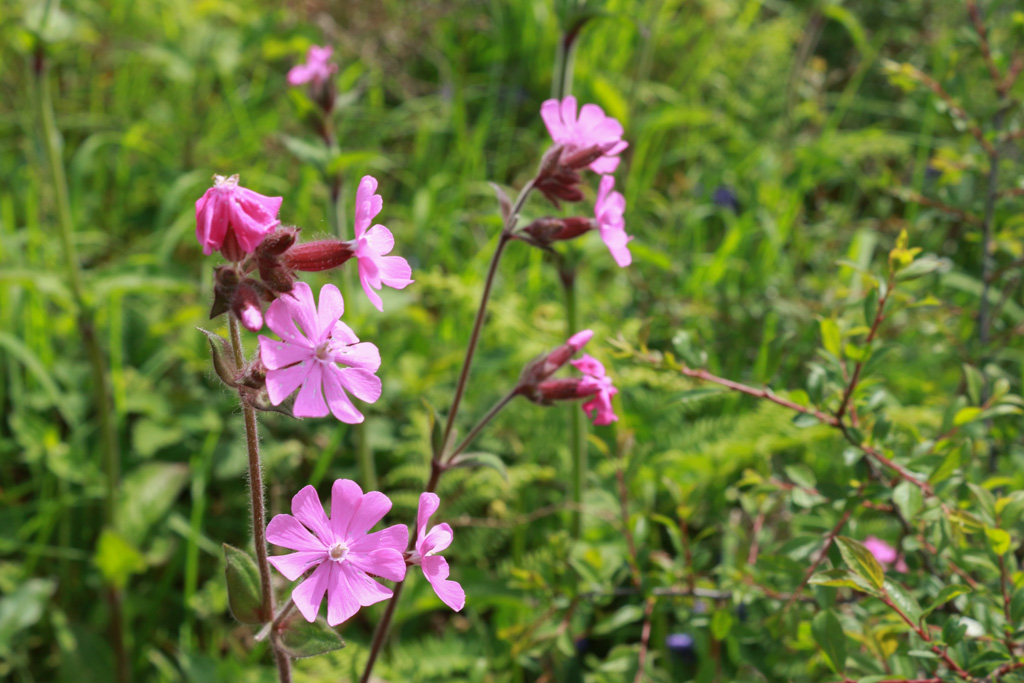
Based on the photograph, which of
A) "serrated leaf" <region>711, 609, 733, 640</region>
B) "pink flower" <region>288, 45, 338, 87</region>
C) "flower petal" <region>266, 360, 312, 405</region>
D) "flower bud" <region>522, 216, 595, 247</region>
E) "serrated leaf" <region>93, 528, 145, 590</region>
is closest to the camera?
"flower petal" <region>266, 360, 312, 405</region>

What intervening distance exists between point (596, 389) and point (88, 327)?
4.58 feet

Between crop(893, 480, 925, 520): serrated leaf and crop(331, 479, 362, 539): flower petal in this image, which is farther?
crop(893, 480, 925, 520): serrated leaf

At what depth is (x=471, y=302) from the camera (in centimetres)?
232

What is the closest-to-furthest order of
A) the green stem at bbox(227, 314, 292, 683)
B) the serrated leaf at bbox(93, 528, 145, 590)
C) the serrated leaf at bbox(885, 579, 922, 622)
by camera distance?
the green stem at bbox(227, 314, 292, 683)
the serrated leaf at bbox(885, 579, 922, 622)
the serrated leaf at bbox(93, 528, 145, 590)

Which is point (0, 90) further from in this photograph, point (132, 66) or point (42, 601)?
point (42, 601)

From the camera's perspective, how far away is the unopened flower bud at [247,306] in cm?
87

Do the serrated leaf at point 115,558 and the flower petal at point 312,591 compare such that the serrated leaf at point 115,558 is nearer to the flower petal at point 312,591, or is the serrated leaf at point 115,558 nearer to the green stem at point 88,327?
the green stem at point 88,327

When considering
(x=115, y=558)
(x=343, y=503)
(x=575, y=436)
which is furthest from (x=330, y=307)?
(x=115, y=558)

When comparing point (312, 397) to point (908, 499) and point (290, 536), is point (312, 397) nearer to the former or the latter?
point (290, 536)

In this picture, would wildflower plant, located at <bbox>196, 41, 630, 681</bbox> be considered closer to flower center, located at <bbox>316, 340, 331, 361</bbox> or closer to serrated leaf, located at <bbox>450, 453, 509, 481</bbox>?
flower center, located at <bbox>316, 340, 331, 361</bbox>

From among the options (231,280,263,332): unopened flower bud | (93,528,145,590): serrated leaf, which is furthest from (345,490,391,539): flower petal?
(93,528,145,590): serrated leaf

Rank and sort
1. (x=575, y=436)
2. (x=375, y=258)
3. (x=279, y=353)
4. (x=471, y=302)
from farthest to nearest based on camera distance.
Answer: (x=471, y=302) → (x=575, y=436) → (x=375, y=258) → (x=279, y=353)

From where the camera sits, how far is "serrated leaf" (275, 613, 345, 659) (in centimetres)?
100

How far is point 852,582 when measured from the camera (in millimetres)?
1003
